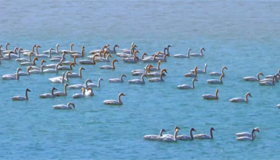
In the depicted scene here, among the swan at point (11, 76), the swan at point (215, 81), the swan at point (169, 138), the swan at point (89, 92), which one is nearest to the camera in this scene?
the swan at point (169, 138)

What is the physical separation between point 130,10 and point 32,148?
38.1m

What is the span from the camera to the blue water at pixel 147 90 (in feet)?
110

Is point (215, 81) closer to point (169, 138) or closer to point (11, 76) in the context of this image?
point (11, 76)

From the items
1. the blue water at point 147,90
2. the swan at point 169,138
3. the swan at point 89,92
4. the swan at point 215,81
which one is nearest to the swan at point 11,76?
the blue water at point 147,90

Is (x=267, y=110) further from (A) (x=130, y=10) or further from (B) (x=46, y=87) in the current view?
(A) (x=130, y=10)

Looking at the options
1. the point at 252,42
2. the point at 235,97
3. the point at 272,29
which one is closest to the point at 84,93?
the point at 235,97

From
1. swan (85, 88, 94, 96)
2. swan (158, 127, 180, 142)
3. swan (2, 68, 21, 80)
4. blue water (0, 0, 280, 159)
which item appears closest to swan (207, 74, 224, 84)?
blue water (0, 0, 280, 159)

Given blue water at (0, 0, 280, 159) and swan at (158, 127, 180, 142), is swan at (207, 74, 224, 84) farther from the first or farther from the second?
swan at (158, 127, 180, 142)

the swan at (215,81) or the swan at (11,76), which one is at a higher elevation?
the swan at (11,76)

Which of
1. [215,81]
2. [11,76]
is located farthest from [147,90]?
[11,76]

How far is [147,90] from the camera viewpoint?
141ft

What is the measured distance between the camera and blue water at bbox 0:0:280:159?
33.6 m

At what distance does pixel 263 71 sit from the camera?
153 ft

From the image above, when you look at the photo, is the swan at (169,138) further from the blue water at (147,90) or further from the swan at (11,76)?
the swan at (11,76)
